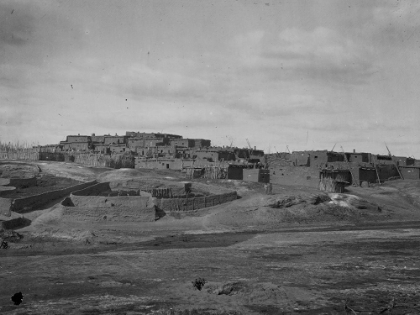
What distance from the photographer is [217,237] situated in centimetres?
2623

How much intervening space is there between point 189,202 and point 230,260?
543 inches

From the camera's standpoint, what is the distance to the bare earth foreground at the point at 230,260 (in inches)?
523

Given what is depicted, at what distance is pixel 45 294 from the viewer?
46.2 ft

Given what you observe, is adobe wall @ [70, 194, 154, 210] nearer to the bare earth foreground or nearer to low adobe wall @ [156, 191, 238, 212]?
the bare earth foreground

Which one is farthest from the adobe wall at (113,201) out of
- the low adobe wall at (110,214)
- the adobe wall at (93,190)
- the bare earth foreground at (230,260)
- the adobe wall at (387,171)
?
the adobe wall at (387,171)

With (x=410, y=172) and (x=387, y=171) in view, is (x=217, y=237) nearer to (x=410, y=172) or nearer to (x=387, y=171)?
(x=387, y=171)

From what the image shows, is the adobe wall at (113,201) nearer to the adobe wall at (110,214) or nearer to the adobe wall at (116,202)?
the adobe wall at (116,202)

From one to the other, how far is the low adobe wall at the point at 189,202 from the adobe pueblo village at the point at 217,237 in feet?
0.25

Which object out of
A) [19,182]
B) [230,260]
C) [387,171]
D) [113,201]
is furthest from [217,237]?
[387,171]

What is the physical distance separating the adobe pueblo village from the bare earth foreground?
0.22 feet

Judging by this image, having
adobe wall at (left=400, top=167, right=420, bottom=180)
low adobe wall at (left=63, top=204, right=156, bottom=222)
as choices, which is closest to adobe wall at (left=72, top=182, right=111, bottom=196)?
low adobe wall at (left=63, top=204, right=156, bottom=222)

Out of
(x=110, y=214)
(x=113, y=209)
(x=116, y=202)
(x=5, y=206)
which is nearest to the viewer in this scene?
(x=5, y=206)

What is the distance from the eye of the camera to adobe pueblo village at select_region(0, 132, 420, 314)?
13.7 meters

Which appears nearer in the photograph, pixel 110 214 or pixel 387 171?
pixel 110 214
